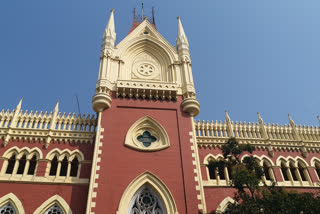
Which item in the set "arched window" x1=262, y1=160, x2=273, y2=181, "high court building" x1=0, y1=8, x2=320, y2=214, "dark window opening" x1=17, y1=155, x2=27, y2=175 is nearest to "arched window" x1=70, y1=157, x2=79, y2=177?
"high court building" x1=0, y1=8, x2=320, y2=214

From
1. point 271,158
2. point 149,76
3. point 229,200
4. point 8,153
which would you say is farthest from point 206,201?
point 8,153

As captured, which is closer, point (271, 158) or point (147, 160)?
point (147, 160)

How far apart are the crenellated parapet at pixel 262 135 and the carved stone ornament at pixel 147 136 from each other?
2.94 meters

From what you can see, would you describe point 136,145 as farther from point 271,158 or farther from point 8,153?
point 271,158

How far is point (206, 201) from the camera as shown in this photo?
1512 centimetres

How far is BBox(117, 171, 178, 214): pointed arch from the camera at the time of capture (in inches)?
523

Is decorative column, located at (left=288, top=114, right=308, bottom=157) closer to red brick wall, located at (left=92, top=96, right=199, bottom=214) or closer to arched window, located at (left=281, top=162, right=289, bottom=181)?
arched window, located at (left=281, top=162, right=289, bottom=181)

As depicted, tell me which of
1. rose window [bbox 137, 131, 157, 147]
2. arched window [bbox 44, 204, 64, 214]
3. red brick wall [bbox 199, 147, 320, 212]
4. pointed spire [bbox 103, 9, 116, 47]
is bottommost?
arched window [bbox 44, 204, 64, 214]

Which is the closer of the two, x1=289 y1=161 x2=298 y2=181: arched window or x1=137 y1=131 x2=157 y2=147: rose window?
x1=137 y1=131 x2=157 y2=147: rose window

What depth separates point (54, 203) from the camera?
1389cm

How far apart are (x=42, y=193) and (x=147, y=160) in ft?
19.5

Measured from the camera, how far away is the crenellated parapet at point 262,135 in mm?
18097

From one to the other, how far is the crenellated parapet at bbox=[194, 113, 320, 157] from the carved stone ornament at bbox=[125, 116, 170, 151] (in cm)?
294

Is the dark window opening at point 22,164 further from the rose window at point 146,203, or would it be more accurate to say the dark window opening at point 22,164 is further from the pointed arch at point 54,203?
the rose window at point 146,203
